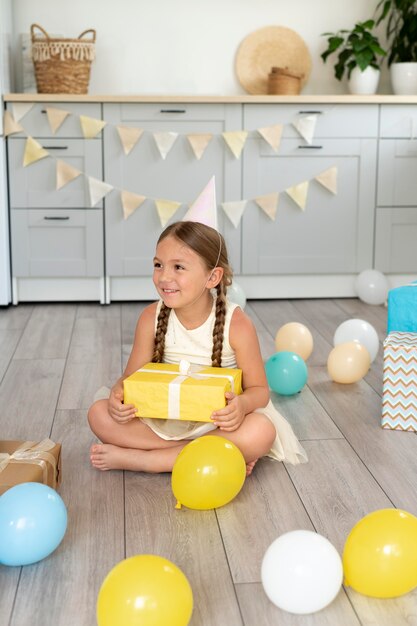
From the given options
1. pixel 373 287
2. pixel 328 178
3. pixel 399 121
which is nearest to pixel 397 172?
pixel 399 121

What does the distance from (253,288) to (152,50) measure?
54.4 inches

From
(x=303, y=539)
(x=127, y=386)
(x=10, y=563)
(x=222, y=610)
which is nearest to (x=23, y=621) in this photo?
(x=10, y=563)

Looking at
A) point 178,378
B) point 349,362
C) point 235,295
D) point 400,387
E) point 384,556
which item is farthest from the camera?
point 235,295

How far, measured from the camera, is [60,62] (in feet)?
13.4

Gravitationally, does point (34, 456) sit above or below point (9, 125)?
below

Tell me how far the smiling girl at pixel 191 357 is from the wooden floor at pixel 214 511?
67 mm

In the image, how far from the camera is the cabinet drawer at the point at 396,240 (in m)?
4.32

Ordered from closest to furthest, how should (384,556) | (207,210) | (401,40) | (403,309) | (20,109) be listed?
(384,556), (207,210), (403,309), (20,109), (401,40)

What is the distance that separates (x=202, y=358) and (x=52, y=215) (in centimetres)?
214

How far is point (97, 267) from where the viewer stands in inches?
166

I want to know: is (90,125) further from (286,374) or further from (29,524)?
(29,524)

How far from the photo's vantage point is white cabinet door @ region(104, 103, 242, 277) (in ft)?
13.5

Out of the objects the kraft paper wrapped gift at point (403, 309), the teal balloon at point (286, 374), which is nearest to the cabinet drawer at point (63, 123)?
the teal balloon at point (286, 374)

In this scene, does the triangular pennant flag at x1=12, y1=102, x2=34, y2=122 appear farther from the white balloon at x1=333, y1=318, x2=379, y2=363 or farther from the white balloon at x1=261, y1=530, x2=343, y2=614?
the white balloon at x1=261, y1=530, x2=343, y2=614
